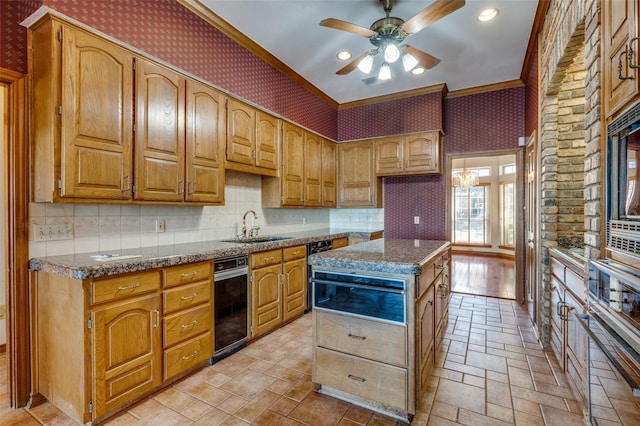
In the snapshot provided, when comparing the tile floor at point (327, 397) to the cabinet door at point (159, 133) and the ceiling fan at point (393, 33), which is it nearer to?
the cabinet door at point (159, 133)

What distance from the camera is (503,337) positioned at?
3031 millimetres

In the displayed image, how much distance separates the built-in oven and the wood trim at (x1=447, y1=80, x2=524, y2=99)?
3.82 meters

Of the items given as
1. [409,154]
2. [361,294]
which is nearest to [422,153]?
[409,154]

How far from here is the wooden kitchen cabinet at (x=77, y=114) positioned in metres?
1.84

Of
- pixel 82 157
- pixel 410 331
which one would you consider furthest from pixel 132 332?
pixel 410 331

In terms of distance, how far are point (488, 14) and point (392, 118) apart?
1.99 m

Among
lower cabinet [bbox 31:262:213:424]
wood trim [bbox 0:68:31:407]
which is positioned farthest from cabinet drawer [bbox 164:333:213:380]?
wood trim [bbox 0:68:31:407]

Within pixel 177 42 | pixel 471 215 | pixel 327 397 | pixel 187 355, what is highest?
pixel 177 42

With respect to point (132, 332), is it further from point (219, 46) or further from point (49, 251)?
point (219, 46)

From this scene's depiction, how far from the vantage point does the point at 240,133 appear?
3.12 meters

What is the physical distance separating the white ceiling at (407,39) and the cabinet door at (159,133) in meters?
0.93

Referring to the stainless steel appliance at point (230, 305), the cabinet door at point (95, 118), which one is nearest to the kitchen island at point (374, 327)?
the stainless steel appliance at point (230, 305)

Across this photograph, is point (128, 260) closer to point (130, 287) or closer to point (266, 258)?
point (130, 287)

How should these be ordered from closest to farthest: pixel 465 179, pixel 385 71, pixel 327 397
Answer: pixel 327 397
pixel 385 71
pixel 465 179
